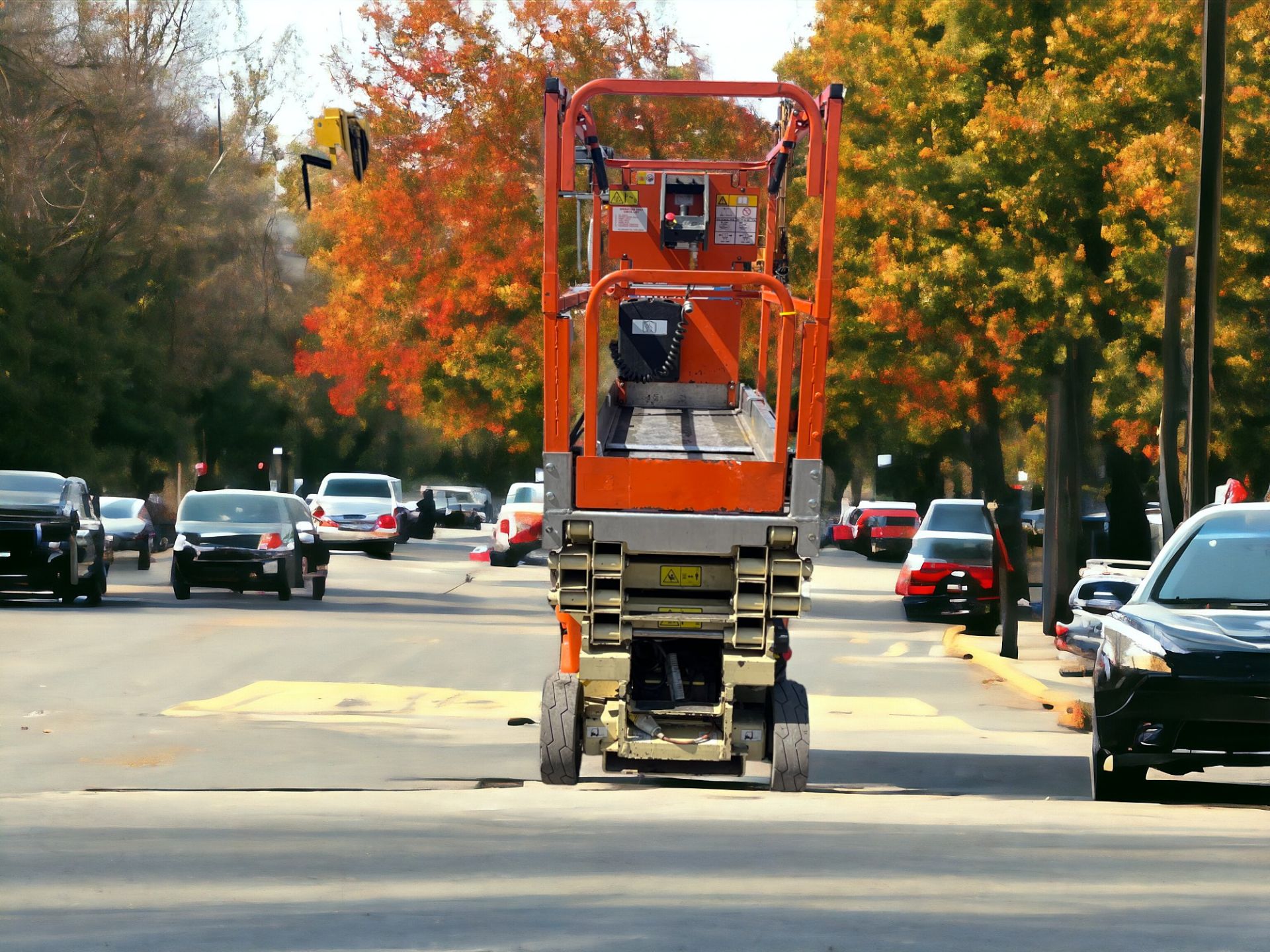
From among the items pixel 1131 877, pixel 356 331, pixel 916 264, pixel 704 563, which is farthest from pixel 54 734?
pixel 356 331

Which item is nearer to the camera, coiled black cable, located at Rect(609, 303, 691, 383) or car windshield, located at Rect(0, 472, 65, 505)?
coiled black cable, located at Rect(609, 303, 691, 383)

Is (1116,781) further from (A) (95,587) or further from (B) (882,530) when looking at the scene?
(B) (882,530)

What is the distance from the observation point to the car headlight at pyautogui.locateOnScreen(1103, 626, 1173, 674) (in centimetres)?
1103

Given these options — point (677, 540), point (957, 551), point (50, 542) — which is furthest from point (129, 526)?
point (677, 540)

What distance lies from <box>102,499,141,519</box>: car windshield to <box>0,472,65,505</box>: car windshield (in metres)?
16.1

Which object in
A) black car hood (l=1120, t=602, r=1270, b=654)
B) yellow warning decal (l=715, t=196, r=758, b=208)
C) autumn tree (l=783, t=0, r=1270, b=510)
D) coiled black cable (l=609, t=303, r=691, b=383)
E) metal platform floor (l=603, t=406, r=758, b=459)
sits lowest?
black car hood (l=1120, t=602, r=1270, b=654)

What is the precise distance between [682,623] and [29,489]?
18925 mm

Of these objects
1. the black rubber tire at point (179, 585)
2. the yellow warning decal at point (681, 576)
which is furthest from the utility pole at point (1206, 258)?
the black rubber tire at point (179, 585)

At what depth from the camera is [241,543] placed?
2950cm

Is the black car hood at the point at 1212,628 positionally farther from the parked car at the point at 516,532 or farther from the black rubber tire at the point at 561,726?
the parked car at the point at 516,532

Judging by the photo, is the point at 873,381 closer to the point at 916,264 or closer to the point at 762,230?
the point at 916,264

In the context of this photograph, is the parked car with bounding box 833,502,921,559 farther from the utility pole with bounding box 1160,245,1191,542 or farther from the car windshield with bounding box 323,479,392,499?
the utility pole with bounding box 1160,245,1191,542

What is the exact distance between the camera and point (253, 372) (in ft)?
233

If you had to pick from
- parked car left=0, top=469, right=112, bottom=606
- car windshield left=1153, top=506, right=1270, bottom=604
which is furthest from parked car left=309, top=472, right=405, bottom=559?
car windshield left=1153, top=506, right=1270, bottom=604
